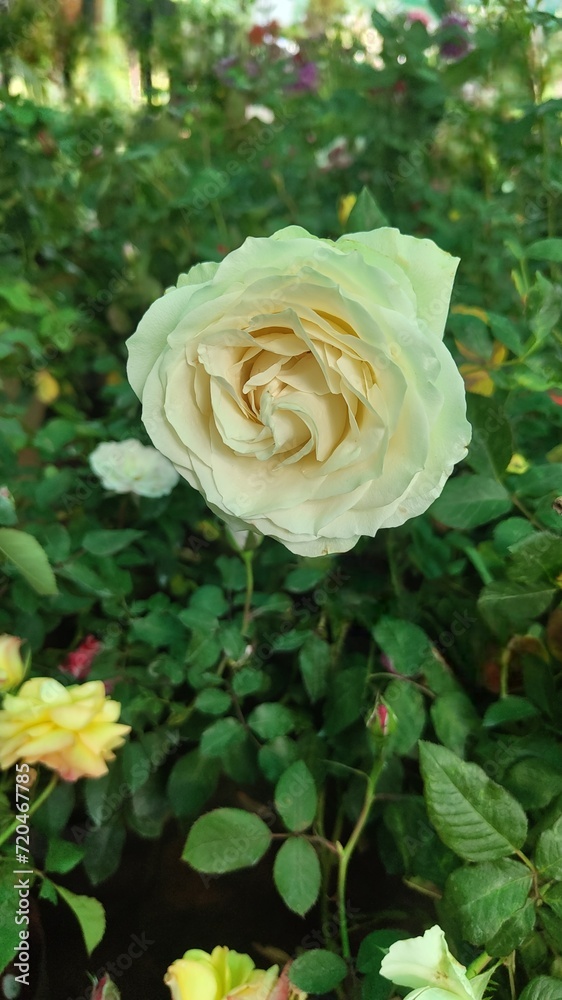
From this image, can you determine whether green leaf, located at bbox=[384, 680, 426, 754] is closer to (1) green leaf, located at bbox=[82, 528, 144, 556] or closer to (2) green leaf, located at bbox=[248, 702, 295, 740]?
(2) green leaf, located at bbox=[248, 702, 295, 740]

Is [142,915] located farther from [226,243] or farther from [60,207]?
[60,207]

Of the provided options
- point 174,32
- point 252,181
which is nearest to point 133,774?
point 252,181

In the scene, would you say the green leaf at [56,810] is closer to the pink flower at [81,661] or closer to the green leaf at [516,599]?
the pink flower at [81,661]

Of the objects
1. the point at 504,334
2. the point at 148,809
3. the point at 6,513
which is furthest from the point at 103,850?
the point at 504,334

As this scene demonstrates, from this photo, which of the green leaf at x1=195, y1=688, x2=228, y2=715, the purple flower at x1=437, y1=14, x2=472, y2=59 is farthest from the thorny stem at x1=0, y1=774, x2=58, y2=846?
the purple flower at x1=437, y1=14, x2=472, y2=59

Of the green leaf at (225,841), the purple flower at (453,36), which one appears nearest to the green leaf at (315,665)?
the green leaf at (225,841)
